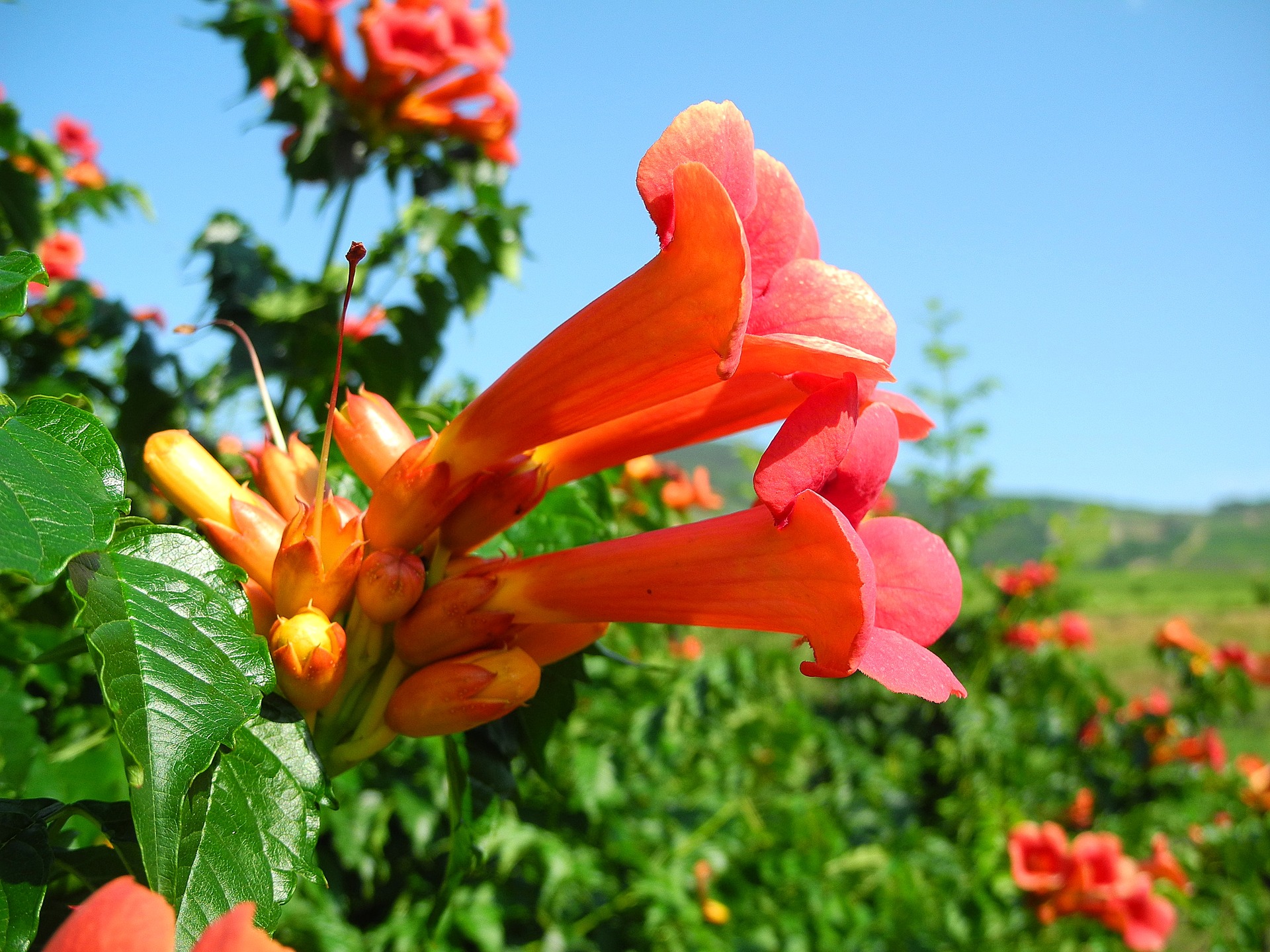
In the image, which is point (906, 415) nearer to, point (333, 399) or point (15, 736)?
point (333, 399)

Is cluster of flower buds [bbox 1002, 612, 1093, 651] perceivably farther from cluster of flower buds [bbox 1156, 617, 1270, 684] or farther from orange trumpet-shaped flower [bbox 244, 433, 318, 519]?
orange trumpet-shaped flower [bbox 244, 433, 318, 519]

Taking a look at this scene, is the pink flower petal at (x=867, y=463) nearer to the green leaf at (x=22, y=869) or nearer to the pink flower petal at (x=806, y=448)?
the pink flower petal at (x=806, y=448)

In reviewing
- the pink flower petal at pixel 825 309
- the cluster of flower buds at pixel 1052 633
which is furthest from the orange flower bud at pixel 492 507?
the cluster of flower buds at pixel 1052 633

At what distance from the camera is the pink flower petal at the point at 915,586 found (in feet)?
4.03

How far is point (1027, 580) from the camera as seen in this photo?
23.0 ft

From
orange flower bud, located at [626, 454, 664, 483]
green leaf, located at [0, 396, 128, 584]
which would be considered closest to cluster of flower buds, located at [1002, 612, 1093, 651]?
orange flower bud, located at [626, 454, 664, 483]

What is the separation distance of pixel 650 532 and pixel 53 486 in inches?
27.3

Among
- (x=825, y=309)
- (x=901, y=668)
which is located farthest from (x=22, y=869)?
(x=825, y=309)

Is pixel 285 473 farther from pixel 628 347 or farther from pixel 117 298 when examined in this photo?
pixel 117 298

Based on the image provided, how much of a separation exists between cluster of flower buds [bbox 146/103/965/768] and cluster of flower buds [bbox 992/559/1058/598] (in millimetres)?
6298

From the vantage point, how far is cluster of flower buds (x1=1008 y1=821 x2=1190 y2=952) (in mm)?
4652

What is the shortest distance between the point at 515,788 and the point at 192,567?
0.72 metres

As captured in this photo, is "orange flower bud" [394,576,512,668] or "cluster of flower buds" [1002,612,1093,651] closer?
"orange flower bud" [394,576,512,668]

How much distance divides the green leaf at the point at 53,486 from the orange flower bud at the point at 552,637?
589 mm
